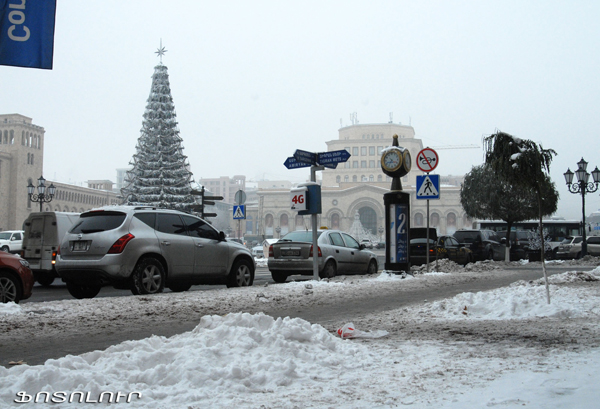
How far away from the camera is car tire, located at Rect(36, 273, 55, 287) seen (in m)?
15.4

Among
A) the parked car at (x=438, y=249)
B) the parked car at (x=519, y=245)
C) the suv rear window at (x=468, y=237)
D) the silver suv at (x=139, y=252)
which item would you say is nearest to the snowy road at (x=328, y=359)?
the silver suv at (x=139, y=252)

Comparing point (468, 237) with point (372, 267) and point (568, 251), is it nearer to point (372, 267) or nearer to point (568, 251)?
point (568, 251)

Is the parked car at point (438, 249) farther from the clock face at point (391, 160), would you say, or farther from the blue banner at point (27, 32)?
the blue banner at point (27, 32)

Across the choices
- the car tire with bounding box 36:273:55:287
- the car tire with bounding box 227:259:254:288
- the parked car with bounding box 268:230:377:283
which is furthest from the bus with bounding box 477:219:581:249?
the car tire with bounding box 36:273:55:287

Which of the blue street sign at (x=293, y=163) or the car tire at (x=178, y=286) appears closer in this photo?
the car tire at (x=178, y=286)

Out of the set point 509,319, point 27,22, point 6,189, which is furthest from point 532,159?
point 6,189

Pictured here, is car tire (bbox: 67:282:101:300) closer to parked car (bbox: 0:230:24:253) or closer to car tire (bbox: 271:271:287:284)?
car tire (bbox: 271:271:287:284)

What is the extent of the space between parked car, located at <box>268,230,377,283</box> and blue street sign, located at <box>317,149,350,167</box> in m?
2.32

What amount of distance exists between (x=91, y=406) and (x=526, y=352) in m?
3.82

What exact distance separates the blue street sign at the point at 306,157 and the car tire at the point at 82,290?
16.8 ft

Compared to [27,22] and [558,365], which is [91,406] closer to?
[558,365]

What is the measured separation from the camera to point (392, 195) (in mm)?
14898

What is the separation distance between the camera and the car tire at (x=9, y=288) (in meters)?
9.11

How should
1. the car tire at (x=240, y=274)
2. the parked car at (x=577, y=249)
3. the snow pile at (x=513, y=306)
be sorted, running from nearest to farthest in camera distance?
the snow pile at (x=513, y=306) → the car tire at (x=240, y=274) → the parked car at (x=577, y=249)
